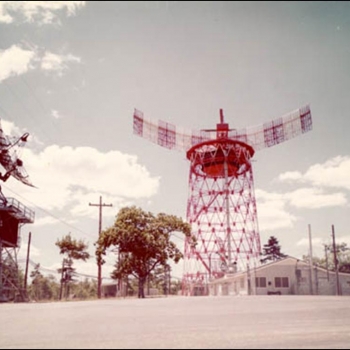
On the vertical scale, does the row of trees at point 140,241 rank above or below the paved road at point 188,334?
above

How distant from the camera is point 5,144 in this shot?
30891 mm

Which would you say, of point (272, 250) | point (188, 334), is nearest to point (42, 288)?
point (272, 250)

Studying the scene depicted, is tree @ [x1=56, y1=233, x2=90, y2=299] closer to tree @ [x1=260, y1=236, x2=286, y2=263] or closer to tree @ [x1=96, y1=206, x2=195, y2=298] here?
tree @ [x1=96, y1=206, x2=195, y2=298]

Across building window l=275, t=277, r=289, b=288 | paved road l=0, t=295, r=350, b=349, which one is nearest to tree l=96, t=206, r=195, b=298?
building window l=275, t=277, r=289, b=288

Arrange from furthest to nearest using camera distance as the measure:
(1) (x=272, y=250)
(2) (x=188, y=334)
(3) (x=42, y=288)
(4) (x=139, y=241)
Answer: (3) (x=42, y=288)
(1) (x=272, y=250)
(4) (x=139, y=241)
(2) (x=188, y=334)

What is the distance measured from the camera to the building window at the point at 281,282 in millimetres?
50781

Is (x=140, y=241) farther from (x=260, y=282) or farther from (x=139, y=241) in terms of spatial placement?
(x=260, y=282)

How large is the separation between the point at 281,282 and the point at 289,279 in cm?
103

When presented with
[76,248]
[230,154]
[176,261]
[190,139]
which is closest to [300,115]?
[230,154]

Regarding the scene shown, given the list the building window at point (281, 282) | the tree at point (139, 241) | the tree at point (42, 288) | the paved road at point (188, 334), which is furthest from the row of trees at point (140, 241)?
the tree at point (42, 288)

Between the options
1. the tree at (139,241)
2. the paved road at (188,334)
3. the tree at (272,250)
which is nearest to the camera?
the paved road at (188,334)

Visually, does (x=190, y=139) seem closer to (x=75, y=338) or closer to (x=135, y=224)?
(x=135, y=224)

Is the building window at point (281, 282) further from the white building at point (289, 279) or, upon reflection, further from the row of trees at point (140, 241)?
the row of trees at point (140, 241)

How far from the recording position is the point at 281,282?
50.9 m
